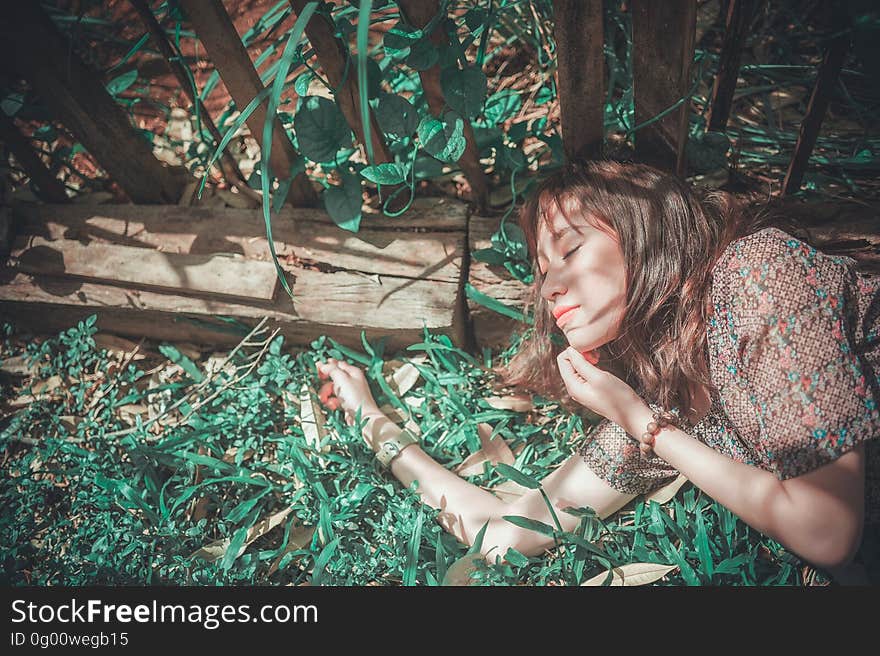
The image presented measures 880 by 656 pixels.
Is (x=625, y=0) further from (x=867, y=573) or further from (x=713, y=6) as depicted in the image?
(x=867, y=573)

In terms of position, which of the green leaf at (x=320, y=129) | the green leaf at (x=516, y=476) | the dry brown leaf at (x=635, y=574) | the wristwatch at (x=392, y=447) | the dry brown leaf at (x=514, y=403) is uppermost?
the green leaf at (x=320, y=129)

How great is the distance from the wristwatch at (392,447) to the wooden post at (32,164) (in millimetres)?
1479

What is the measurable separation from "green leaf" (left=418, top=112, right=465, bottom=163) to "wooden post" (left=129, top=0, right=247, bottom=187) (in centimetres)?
64

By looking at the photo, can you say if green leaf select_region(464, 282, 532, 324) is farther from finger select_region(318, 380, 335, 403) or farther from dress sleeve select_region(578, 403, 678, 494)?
finger select_region(318, 380, 335, 403)

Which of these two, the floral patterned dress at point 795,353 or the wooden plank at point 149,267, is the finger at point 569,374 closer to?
the floral patterned dress at point 795,353

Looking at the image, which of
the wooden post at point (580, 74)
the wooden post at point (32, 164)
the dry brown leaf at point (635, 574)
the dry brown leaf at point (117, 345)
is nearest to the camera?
the wooden post at point (580, 74)

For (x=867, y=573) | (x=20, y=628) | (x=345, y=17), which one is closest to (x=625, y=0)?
(x=345, y=17)

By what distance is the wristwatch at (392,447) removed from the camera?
76.1 inches

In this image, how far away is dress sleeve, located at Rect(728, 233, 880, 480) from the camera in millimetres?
1301

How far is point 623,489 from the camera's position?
178 cm

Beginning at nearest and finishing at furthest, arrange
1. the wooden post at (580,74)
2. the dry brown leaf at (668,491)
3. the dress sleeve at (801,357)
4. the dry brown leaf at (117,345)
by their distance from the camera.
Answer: the dress sleeve at (801,357), the wooden post at (580,74), the dry brown leaf at (668,491), the dry brown leaf at (117,345)

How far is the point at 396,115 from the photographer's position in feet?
5.75

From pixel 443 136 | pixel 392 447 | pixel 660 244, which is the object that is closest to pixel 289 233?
pixel 443 136

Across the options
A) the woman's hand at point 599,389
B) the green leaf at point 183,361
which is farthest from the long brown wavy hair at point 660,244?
the green leaf at point 183,361
